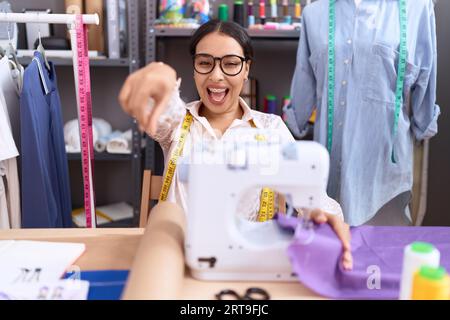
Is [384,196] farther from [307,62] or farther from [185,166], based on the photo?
[185,166]

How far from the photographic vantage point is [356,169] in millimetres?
1864

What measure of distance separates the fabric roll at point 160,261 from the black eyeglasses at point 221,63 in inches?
19.7

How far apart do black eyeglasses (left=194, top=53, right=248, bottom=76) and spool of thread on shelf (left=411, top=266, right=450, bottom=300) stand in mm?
834

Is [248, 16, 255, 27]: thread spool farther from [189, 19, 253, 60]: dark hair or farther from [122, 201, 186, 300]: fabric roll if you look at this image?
[122, 201, 186, 300]: fabric roll

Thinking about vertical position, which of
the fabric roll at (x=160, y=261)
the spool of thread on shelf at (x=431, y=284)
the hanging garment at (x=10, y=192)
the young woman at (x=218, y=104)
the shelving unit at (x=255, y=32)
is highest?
the shelving unit at (x=255, y=32)

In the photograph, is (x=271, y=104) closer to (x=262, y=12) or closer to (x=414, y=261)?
(x=262, y=12)

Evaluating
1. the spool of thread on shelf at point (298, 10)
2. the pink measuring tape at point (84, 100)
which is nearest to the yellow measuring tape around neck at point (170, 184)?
the pink measuring tape at point (84, 100)

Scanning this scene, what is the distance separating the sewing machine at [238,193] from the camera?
0.84m

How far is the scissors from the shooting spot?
817 mm


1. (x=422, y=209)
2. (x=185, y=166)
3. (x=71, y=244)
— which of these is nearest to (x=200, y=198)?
(x=185, y=166)

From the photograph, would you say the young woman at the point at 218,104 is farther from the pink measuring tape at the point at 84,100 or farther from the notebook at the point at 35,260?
the notebook at the point at 35,260

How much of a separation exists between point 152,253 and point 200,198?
0.41 feet

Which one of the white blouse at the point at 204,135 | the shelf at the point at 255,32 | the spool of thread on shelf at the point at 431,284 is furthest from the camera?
the shelf at the point at 255,32
